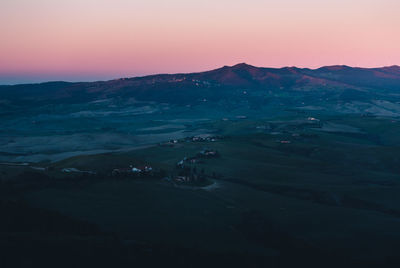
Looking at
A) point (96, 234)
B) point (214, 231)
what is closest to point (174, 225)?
point (214, 231)

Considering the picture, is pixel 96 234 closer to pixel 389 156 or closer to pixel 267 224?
pixel 267 224

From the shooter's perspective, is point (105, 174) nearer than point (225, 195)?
No

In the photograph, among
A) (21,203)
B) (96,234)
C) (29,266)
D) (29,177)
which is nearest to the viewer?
(29,266)

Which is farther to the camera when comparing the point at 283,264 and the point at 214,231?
the point at 214,231

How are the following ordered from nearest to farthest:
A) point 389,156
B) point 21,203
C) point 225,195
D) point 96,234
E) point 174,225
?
point 96,234
point 174,225
point 21,203
point 225,195
point 389,156

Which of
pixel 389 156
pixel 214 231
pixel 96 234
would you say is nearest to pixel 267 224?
pixel 214 231

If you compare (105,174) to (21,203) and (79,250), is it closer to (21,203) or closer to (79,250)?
(21,203)

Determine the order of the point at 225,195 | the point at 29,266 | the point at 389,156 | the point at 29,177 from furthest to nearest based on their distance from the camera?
the point at 389,156 → the point at 29,177 → the point at 225,195 → the point at 29,266

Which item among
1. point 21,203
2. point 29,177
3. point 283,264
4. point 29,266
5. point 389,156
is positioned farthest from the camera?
point 389,156
